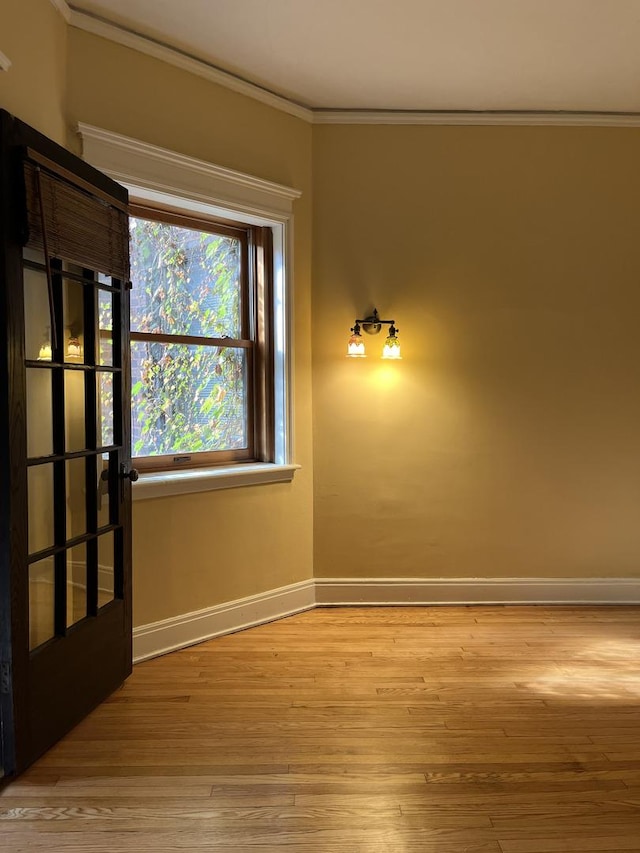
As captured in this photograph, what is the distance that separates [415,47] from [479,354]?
1.68m

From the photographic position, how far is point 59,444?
245 centimetres

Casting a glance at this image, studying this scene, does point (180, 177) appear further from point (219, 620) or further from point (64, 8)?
point (219, 620)

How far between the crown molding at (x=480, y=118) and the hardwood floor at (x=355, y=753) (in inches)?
116

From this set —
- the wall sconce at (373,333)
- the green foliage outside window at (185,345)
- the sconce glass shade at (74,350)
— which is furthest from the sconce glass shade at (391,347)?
the sconce glass shade at (74,350)

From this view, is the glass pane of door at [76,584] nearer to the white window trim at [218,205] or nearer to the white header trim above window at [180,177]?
the white window trim at [218,205]

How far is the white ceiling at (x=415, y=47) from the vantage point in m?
2.83

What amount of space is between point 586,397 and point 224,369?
7.18 feet

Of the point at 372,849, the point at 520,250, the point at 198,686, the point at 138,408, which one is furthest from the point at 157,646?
the point at 520,250

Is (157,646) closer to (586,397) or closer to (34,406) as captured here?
(34,406)

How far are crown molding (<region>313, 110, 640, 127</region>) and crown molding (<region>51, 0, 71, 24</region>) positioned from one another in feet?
4.76

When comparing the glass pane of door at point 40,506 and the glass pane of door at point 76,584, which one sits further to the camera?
the glass pane of door at point 76,584

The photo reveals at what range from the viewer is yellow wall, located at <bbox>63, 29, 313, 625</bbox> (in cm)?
296

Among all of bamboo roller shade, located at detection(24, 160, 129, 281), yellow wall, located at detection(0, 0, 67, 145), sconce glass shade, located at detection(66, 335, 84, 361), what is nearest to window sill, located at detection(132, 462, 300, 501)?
sconce glass shade, located at detection(66, 335, 84, 361)

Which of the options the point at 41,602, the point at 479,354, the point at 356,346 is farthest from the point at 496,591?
the point at 41,602
